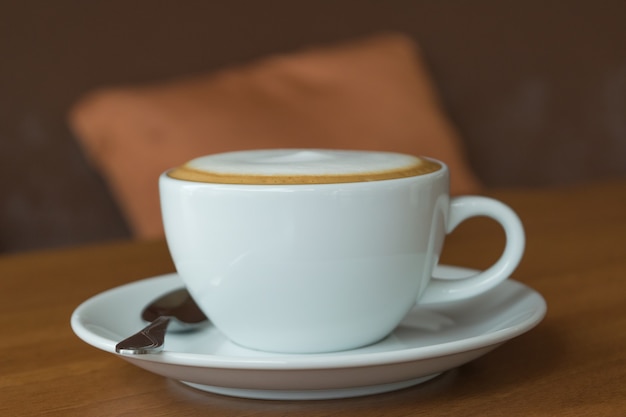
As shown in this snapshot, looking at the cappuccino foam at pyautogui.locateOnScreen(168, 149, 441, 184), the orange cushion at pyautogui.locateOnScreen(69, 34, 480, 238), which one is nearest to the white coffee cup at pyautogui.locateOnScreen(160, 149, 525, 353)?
the cappuccino foam at pyautogui.locateOnScreen(168, 149, 441, 184)

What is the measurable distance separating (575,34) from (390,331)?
4.53 ft

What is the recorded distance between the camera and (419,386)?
0.43 m

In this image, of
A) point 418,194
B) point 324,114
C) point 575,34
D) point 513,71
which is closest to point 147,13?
point 324,114

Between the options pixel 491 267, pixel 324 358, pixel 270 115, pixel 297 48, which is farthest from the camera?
pixel 297 48

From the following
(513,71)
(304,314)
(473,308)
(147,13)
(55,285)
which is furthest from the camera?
(513,71)

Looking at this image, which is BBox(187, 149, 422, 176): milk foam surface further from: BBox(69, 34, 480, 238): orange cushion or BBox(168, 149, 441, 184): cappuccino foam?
BBox(69, 34, 480, 238): orange cushion

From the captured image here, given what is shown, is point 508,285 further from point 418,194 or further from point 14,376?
point 14,376

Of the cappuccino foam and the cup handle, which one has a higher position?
the cappuccino foam

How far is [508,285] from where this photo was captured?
0.55m

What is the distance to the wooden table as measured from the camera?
414 mm

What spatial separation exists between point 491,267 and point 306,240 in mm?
130

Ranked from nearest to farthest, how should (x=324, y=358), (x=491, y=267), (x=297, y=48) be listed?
(x=324, y=358), (x=491, y=267), (x=297, y=48)

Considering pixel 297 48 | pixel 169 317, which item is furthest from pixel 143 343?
pixel 297 48

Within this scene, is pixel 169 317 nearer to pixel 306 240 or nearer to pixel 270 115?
pixel 306 240
